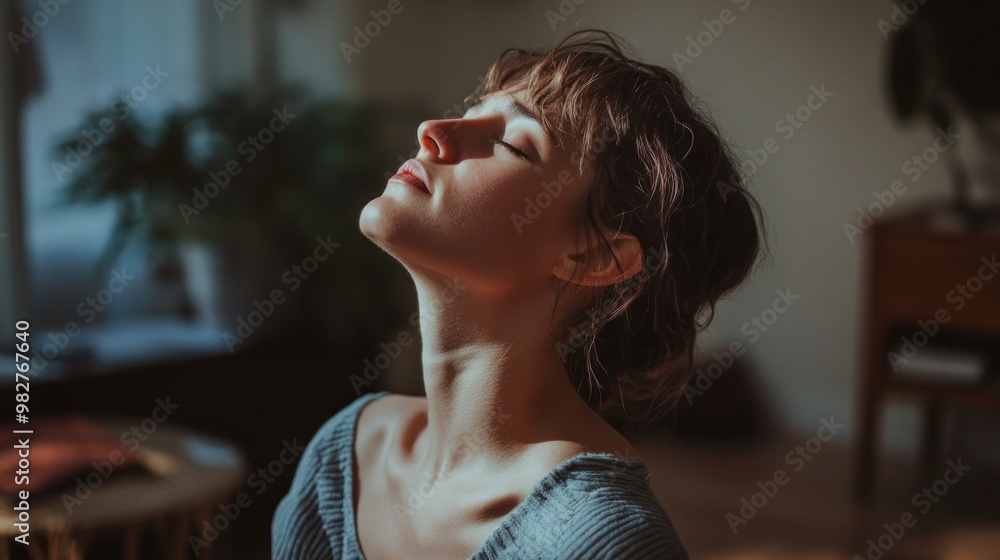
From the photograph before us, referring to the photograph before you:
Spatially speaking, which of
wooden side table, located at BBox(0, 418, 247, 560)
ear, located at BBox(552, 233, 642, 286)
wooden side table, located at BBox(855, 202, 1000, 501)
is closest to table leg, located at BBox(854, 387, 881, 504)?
wooden side table, located at BBox(855, 202, 1000, 501)

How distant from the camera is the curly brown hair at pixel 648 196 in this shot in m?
1.06

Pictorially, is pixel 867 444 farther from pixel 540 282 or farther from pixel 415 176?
pixel 415 176

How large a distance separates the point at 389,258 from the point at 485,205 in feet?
8.34

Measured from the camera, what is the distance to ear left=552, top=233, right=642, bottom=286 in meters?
1.08

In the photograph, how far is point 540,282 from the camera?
1.08m

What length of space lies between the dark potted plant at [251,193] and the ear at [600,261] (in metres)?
2.26

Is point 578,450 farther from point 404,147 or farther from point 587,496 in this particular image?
point 404,147

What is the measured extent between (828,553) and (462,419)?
2.21m

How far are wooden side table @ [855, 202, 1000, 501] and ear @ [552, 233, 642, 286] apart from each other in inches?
97.9

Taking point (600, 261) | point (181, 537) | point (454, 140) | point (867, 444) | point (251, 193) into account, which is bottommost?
A: point (867, 444)

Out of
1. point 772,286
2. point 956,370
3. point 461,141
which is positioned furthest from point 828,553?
point 461,141

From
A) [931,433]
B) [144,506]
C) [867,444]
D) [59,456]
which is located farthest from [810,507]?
[59,456]

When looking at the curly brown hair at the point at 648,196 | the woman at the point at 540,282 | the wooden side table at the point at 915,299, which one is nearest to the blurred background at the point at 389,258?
the wooden side table at the point at 915,299

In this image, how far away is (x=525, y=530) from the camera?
3.28 feet
